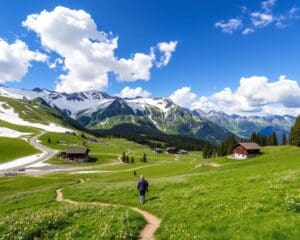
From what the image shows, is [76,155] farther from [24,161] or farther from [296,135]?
[296,135]

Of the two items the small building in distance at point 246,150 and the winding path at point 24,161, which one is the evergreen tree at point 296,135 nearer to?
the small building in distance at point 246,150

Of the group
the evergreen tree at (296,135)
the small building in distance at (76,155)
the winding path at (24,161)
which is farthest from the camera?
the small building in distance at (76,155)

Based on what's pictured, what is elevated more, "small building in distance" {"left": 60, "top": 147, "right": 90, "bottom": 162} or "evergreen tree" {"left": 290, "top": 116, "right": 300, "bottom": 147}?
"evergreen tree" {"left": 290, "top": 116, "right": 300, "bottom": 147}

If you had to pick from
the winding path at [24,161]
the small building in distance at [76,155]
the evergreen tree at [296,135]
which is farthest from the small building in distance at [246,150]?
the winding path at [24,161]

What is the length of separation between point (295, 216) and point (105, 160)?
17916cm

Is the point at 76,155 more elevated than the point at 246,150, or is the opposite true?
the point at 76,155

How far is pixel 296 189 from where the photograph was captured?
22.5 m

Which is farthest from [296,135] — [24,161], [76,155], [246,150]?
[24,161]

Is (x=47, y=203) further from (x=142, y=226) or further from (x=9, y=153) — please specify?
(x=9, y=153)

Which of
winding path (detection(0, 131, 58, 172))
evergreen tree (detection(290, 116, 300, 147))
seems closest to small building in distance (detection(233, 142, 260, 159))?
evergreen tree (detection(290, 116, 300, 147))

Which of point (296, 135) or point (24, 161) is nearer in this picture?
point (296, 135)

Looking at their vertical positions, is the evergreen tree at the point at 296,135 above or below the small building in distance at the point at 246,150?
above

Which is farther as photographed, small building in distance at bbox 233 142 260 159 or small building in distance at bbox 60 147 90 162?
small building in distance at bbox 60 147 90 162

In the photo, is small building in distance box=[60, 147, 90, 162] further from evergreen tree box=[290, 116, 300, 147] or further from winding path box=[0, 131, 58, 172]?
evergreen tree box=[290, 116, 300, 147]
